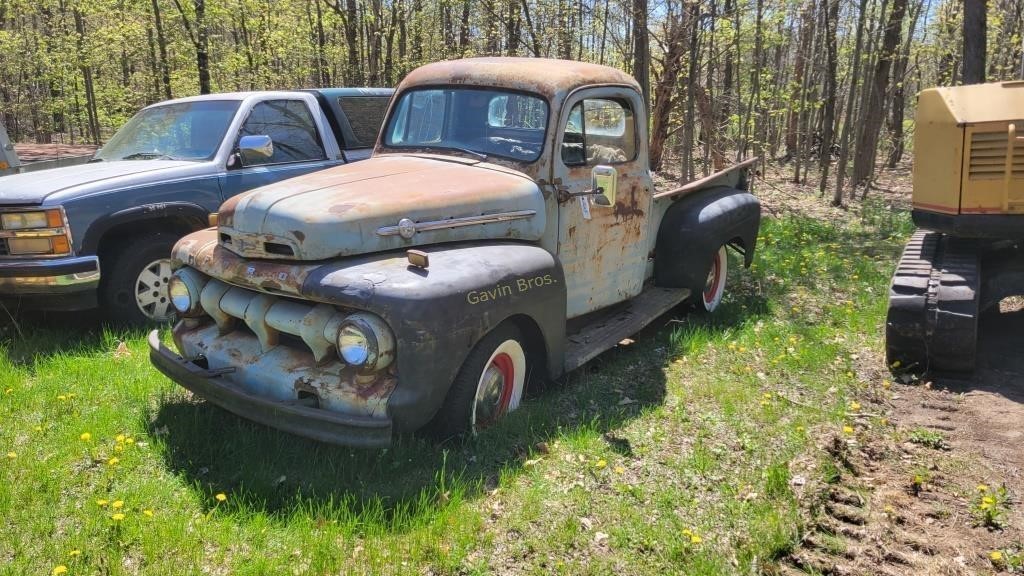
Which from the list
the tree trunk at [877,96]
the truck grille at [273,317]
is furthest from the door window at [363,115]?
the tree trunk at [877,96]

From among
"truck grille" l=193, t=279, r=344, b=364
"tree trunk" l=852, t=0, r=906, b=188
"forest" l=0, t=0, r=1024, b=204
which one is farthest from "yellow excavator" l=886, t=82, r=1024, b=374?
"tree trunk" l=852, t=0, r=906, b=188

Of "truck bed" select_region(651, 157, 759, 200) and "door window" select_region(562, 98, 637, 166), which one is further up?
"door window" select_region(562, 98, 637, 166)

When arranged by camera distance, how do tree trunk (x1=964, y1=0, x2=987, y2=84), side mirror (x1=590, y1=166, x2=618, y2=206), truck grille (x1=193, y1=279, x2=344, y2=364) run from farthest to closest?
tree trunk (x1=964, y1=0, x2=987, y2=84), side mirror (x1=590, y1=166, x2=618, y2=206), truck grille (x1=193, y1=279, x2=344, y2=364)

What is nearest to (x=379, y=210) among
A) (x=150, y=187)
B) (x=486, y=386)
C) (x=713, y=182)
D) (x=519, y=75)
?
(x=486, y=386)

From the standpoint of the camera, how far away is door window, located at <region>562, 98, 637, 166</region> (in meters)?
4.83

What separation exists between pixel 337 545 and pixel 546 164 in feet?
8.60

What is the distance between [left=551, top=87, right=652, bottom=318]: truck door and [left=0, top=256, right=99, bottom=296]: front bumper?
11.6ft

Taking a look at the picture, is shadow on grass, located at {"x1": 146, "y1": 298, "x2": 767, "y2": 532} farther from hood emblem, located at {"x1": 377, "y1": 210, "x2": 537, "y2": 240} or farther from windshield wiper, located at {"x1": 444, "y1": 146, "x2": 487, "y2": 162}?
windshield wiper, located at {"x1": 444, "y1": 146, "x2": 487, "y2": 162}

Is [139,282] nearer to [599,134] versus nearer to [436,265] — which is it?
[436,265]

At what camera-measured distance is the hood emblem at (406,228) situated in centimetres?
377

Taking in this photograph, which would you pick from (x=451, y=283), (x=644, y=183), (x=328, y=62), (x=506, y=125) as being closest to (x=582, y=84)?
(x=506, y=125)

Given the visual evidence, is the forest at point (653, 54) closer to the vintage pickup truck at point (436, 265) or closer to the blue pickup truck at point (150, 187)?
the blue pickup truck at point (150, 187)

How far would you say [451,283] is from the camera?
3477mm

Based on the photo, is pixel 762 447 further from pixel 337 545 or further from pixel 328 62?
pixel 328 62
